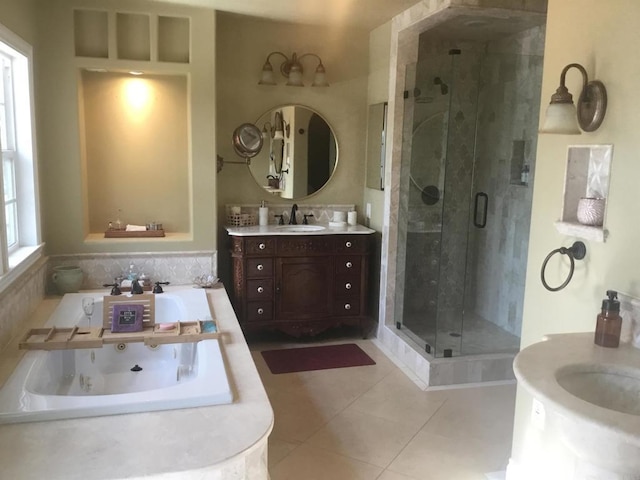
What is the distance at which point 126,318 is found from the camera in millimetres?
3076

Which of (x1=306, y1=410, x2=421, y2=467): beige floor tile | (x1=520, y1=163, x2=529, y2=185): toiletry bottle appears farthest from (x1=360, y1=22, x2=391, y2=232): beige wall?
(x1=306, y1=410, x2=421, y2=467): beige floor tile

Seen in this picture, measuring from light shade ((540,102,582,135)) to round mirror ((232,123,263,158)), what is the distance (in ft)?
9.29

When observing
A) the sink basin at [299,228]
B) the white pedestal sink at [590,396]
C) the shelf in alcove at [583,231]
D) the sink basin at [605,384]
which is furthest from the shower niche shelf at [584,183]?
the sink basin at [299,228]

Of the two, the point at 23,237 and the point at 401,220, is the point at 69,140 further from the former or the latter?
the point at 401,220

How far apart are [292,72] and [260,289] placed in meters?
1.79

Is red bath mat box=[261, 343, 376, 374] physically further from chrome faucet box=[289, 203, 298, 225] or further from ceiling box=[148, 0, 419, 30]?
ceiling box=[148, 0, 419, 30]

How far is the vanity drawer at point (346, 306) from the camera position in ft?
14.7

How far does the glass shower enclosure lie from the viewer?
416cm

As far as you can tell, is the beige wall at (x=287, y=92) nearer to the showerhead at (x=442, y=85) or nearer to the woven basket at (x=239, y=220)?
the woven basket at (x=239, y=220)

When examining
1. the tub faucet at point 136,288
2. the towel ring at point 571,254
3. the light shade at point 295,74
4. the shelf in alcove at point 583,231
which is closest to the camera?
the shelf in alcove at point 583,231

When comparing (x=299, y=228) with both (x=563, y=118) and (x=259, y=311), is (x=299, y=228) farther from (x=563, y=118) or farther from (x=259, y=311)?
(x=563, y=118)

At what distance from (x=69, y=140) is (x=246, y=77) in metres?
1.52

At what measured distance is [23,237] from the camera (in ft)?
11.5

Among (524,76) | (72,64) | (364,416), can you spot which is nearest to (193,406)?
(364,416)
